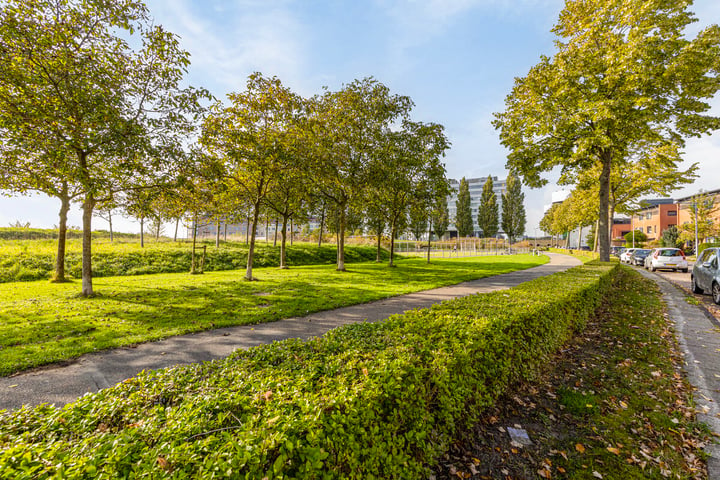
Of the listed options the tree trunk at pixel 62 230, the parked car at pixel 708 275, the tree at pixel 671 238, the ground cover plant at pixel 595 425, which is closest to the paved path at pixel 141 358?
the ground cover plant at pixel 595 425

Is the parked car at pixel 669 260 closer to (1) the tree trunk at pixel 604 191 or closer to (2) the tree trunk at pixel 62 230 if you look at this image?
(1) the tree trunk at pixel 604 191

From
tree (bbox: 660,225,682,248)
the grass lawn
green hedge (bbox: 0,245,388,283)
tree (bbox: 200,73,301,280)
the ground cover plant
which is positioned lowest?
the ground cover plant

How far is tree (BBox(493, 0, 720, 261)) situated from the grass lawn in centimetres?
962

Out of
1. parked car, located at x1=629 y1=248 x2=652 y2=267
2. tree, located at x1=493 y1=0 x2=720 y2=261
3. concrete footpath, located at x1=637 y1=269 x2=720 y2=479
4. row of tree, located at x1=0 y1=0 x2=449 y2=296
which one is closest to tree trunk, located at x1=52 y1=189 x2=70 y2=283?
row of tree, located at x1=0 y1=0 x2=449 y2=296

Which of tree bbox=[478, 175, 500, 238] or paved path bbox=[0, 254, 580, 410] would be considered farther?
tree bbox=[478, 175, 500, 238]

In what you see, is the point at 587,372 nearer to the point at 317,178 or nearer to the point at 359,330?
the point at 359,330

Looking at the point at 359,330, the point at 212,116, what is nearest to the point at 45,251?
the point at 212,116

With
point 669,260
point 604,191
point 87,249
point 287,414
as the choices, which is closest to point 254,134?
point 87,249

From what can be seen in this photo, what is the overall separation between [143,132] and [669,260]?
100ft

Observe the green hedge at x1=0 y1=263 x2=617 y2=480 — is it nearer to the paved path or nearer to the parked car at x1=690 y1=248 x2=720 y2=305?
the paved path

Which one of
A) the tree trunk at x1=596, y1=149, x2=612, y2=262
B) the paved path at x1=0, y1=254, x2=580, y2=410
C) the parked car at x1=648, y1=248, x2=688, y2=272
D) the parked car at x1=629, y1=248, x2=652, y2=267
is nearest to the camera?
the paved path at x1=0, y1=254, x2=580, y2=410

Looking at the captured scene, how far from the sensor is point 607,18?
14.4m

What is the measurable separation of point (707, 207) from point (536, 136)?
3860 centimetres

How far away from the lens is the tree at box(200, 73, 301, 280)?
41.9 ft
